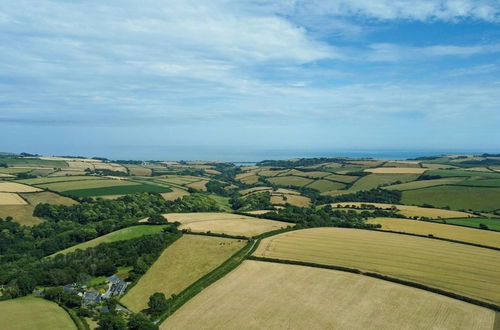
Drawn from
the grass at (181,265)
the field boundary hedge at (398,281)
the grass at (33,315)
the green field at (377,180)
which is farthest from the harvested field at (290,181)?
the grass at (33,315)

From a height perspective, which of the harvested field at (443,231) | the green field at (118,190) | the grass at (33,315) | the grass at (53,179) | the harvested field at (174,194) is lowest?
the grass at (33,315)

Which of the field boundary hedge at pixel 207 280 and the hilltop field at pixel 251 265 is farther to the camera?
the field boundary hedge at pixel 207 280

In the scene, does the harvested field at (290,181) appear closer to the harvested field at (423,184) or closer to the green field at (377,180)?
the green field at (377,180)

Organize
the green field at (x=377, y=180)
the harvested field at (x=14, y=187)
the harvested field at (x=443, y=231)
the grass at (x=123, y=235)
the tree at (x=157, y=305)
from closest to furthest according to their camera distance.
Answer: the tree at (x=157, y=305) < the harvested field at (x=443, y=231) < the grass at (x=123, y=235) < the harvested field at (x=14, y=187) < the green field at (x=377, y=180)

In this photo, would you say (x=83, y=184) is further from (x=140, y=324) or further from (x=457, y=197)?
(x=457, y=197)

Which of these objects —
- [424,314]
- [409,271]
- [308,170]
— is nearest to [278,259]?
[409,271]

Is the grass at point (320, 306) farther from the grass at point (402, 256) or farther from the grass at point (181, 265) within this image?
the grass at point (181, 265)

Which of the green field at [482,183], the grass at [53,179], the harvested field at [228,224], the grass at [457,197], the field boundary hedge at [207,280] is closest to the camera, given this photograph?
the field boundary hedge at [207,280]

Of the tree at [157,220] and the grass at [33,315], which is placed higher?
the tree at [157,220]

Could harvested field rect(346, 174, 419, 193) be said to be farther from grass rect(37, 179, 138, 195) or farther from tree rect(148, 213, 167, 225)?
grass rect(37, 179, 138, 195)
